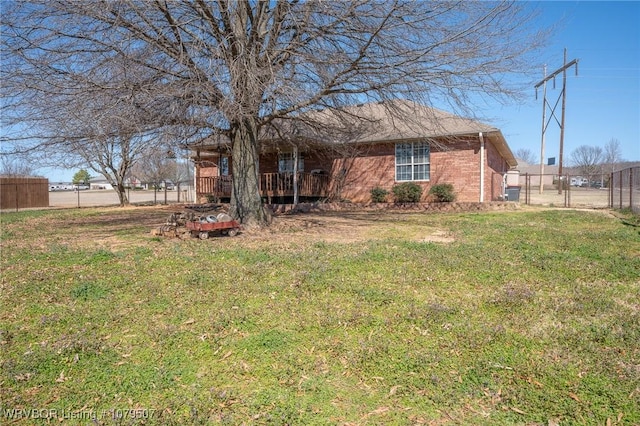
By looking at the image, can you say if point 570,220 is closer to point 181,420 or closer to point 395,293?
point 395,293

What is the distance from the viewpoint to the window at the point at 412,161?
1758 centimetres

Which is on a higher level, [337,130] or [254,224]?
[337,130]

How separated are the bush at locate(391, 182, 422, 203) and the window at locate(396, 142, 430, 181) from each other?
0.58 m

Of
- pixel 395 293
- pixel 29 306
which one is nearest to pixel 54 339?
pixel 29 306

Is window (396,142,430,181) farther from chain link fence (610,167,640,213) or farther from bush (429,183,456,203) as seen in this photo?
chain link fence (610,167,640,213)

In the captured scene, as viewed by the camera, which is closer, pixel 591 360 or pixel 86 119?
pixel 591 360

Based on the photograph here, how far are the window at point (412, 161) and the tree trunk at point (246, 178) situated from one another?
9.18m

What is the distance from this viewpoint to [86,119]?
26.3ft

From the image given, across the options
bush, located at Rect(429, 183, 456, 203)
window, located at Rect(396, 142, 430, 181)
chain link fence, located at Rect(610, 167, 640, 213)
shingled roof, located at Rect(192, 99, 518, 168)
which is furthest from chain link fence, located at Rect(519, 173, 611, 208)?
window, located at Rect(396, 142, 430, 181)

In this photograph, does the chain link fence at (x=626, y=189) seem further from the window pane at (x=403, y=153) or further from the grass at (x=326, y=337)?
the grass at (x=326, y=337)

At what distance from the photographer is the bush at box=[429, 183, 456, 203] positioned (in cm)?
1677

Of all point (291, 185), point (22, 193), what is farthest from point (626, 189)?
point (22, 193)

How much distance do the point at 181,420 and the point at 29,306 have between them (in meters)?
2.93

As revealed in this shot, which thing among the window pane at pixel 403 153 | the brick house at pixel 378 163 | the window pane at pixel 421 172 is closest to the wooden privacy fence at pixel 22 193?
the brick house at pixel 378 163
